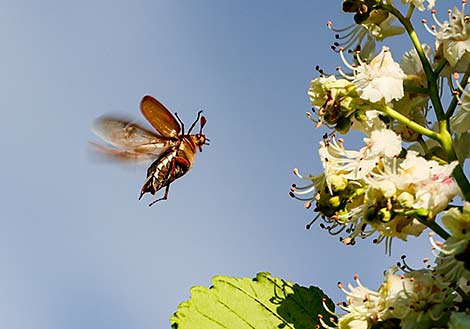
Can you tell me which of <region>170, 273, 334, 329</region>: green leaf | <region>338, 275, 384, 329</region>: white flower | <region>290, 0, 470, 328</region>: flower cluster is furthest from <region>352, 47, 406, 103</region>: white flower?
<region>170, 273, 334, 329</region>: green leaf

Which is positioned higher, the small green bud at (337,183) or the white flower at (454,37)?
the white flower at (454,37)

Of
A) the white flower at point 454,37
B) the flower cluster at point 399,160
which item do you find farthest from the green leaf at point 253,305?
the white flower at point 454,37

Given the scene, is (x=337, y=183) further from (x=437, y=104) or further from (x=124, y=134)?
(x=124, y=134)

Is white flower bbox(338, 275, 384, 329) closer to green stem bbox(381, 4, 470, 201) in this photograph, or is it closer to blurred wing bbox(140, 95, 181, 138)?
green stem bbox(381, 4, 470, 201)

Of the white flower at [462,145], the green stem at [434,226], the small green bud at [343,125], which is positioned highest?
the small green bud at [343,125]

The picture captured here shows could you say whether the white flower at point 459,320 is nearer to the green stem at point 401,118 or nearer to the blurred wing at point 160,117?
the green stem at point 401,118

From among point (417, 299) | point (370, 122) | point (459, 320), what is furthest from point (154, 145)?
point (459, 320)

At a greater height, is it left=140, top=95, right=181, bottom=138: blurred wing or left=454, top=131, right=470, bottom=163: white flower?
left=140, top=95, right=181, bottom=138: blurred wing
